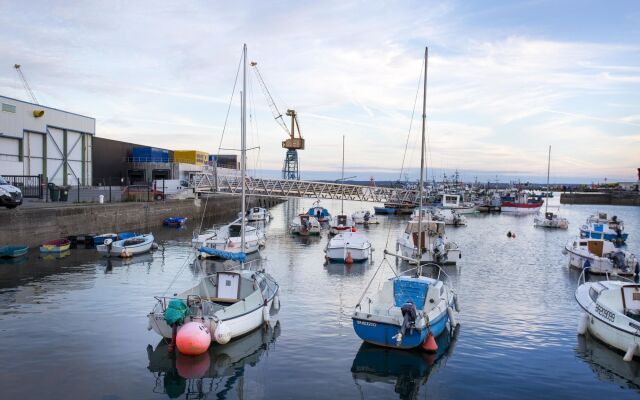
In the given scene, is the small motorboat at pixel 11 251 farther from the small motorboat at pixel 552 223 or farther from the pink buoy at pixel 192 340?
the small motorboat at pixel 552 223

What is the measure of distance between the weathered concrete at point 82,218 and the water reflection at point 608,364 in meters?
34.6

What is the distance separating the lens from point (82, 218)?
45562 millimetres

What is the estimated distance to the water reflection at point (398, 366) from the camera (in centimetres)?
1563

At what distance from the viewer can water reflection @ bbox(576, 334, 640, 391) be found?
53.3ft

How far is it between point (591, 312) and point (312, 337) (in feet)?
35.2

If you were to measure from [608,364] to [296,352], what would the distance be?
10725mm

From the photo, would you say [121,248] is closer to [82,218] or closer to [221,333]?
[82,218]

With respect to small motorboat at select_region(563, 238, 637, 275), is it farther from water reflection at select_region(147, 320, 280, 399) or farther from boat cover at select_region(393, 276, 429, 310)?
water reflection at select_region(147, 320, 280, 399)

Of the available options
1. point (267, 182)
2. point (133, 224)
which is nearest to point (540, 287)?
point (133, 224)

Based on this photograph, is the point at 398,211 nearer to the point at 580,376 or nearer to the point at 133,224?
the point at 133,224

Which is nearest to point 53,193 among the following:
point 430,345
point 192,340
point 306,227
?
point 306,227

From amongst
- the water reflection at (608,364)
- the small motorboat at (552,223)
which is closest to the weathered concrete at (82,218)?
the water reflection at (608,364)

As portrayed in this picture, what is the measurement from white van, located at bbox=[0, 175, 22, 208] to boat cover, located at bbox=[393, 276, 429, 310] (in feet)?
102

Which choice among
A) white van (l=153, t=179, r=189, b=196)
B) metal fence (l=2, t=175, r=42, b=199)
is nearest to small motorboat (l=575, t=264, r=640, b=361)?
metal fence (l=2, t=175, r=42, b=199)
